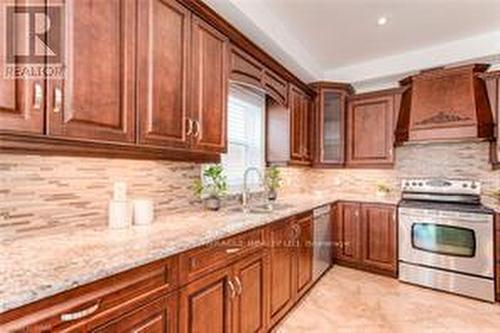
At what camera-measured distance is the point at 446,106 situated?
324 centimetres

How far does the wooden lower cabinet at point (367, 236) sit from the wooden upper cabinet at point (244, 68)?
204cm

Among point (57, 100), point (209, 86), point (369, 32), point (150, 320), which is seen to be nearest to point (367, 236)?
point (369, 32)

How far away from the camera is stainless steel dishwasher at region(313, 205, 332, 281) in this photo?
3.12 meters

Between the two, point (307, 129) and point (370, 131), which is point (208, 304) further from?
point (370, 131)

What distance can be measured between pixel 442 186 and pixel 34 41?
3.91 m

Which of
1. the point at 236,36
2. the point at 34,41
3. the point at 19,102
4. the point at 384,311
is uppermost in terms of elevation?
the point at 236,36

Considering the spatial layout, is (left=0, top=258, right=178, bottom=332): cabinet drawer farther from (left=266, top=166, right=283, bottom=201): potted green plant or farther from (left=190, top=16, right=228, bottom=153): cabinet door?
(left=266, top=166, right=283, bottom=201): potted green plant

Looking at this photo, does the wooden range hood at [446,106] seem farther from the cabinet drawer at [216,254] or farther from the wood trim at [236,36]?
the cabinet drawer at [216,254]

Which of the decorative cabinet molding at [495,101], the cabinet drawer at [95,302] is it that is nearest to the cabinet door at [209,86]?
the cabinet drawer at [95,302]

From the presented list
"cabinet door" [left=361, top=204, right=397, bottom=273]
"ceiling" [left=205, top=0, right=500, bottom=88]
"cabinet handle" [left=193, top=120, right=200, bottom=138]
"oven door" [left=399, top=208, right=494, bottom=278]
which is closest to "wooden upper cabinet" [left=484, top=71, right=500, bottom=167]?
"ceiling" [left=205, top=0, right=500, bottom=88]

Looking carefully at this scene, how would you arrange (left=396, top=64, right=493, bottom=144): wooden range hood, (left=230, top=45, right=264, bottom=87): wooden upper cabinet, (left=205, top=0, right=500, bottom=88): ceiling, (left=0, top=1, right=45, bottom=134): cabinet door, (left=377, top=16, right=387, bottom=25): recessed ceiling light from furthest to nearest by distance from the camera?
(left=396, top=64, right=493, bottom=144): wooden range hood
(left=377, top=16, right=387, bottom=25): recessed ceiling light
(left=205, top=0, right=500, bottom=88): ceiling
(left=230, top=45, right=264, bottom=87): wooden upper cabinet
(left=0, top=1, right=45, bottom=134): cabinet door

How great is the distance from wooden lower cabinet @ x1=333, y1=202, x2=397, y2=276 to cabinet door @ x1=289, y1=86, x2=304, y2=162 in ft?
3.02

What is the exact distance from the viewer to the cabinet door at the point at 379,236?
3.43 meters

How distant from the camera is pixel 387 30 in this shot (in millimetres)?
3049
